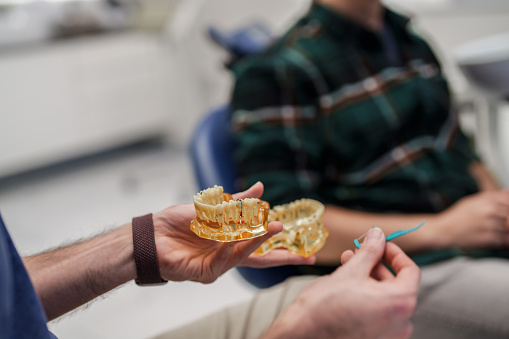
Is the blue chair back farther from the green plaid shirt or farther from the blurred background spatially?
the blurred background

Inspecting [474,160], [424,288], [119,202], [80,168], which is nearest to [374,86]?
[474,160]

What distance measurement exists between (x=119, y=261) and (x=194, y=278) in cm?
9

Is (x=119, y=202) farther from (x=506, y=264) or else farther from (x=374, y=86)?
(x=506, y=264)

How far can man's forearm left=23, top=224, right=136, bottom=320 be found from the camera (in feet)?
1.73

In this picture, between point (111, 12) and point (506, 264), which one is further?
point (111, 12)

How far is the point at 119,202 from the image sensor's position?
244 cm

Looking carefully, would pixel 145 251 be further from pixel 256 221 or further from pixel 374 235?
pixel 374 235

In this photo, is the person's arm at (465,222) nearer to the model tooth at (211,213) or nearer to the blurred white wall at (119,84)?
the model tooth at (211,213)

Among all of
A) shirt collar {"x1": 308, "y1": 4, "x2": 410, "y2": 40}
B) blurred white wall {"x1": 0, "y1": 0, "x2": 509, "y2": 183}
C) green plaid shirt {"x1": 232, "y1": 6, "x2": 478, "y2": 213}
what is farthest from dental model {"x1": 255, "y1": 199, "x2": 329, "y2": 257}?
blurred white wall {"x1": 0, "y1": 0, "x2": 509, "y2": 183}

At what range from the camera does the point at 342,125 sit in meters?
0.88

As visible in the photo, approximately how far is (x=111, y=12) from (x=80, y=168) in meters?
1.14

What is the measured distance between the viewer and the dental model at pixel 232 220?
0.46m

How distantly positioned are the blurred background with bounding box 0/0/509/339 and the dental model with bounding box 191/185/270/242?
1.68 metres

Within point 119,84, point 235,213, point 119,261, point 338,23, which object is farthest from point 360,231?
point 119,84
